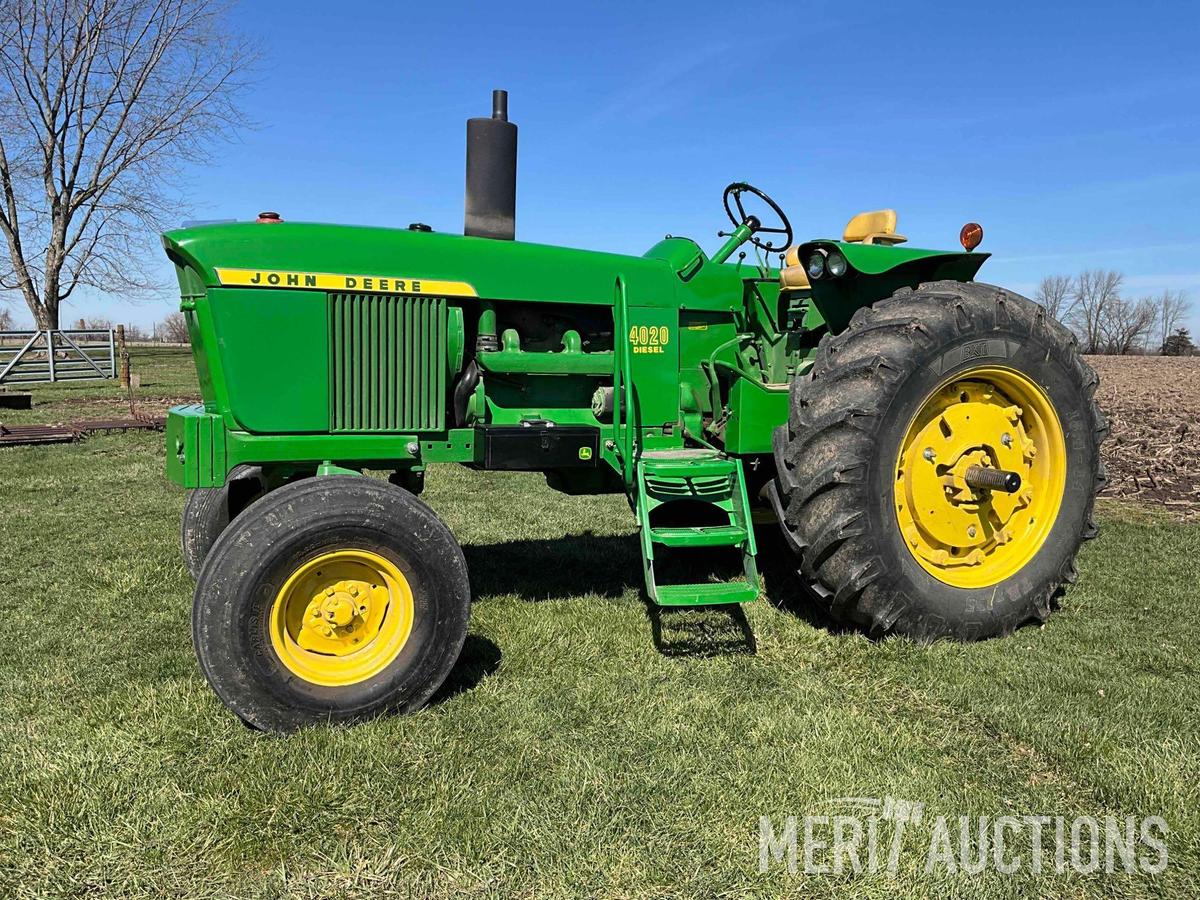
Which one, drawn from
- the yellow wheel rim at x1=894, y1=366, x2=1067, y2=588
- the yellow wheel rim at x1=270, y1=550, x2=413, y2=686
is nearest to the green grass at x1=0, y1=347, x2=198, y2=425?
the yellow wheel rim at x1=270, y1=550, x2=413, y2=686

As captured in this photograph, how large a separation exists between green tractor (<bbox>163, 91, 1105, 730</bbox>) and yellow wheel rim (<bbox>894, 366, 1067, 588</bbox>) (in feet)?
0.04

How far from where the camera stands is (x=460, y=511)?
23.6 feet

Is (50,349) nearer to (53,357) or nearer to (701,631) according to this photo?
(53,357)

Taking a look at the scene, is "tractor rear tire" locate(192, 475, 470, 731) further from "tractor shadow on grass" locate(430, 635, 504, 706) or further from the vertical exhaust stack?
the vertical exhaust stack

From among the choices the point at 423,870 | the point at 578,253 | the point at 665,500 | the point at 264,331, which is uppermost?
the point at 578,253

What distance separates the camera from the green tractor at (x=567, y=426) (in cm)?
324

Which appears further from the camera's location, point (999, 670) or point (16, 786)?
point (999, 670)

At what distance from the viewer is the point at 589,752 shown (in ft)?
9.80

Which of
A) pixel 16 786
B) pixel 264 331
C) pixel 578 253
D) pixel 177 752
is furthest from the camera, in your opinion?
pixel 578 253

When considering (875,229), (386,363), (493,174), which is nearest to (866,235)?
(875,229)

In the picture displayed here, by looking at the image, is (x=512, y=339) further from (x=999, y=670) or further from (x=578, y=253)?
(x=999, y=670)

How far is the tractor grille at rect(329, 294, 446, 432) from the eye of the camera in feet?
12.5

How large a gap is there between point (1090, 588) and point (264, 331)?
4.59 metres

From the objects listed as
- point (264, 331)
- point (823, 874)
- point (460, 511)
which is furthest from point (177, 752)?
point (460, 511)
